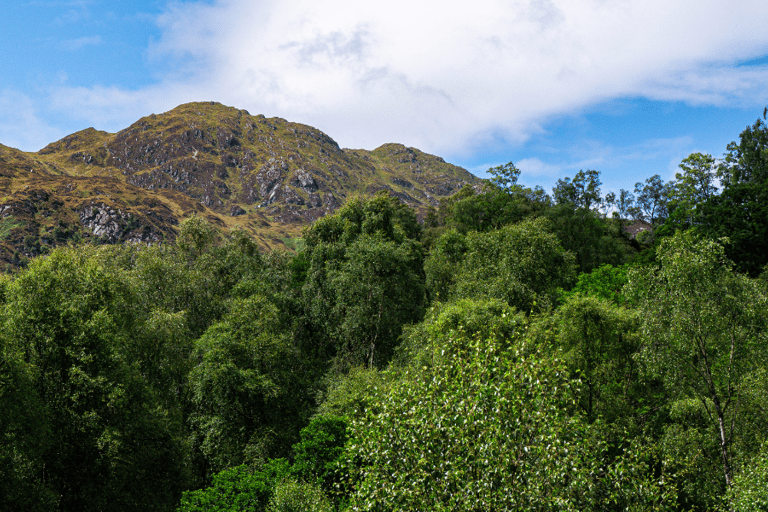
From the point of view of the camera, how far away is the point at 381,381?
33.0 meters

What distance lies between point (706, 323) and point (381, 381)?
2148 centimetres

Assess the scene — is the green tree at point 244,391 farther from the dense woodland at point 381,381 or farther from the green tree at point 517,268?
the green tree at point 517,268

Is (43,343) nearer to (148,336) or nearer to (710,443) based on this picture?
(148,336)

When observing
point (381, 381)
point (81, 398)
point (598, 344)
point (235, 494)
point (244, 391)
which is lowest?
point (235, 494)

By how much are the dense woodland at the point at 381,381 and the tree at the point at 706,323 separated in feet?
0.43

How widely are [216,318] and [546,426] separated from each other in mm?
40965

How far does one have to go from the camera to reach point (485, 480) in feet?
37.8

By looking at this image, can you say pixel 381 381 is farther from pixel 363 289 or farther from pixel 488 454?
pixel 488 454

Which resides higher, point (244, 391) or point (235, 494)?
point (244, 391)

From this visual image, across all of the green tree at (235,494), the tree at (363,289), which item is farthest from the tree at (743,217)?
the green tree at (235,494)

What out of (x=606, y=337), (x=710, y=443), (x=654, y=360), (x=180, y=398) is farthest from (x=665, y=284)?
(x=180, y=398)

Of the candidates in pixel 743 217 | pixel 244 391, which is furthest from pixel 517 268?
pixel 743 217

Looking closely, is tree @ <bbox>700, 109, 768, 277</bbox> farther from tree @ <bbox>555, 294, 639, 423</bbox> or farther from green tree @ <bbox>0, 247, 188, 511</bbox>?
green tree @ <bbox>0, 247, 188, 511</bbox>

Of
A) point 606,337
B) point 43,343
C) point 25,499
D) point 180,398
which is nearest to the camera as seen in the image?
point 25,499
